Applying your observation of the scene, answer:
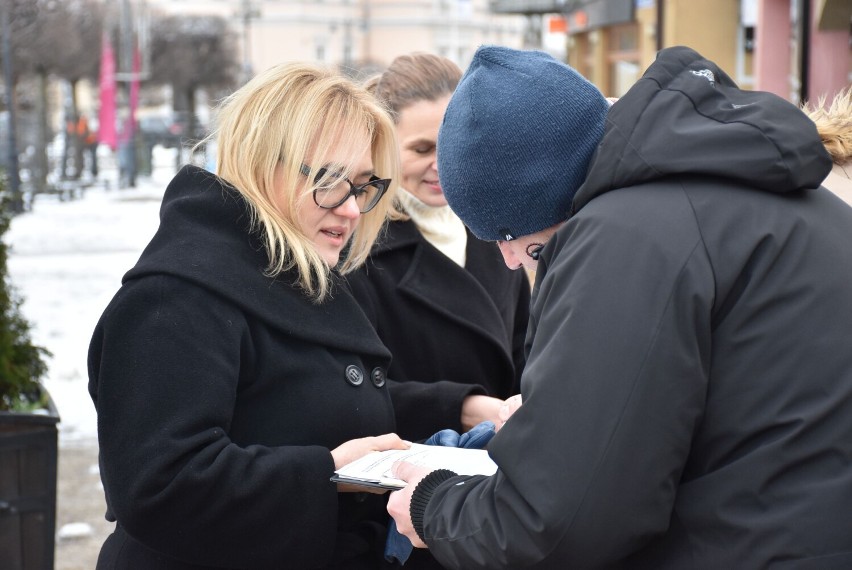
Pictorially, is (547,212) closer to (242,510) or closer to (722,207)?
(722,207)

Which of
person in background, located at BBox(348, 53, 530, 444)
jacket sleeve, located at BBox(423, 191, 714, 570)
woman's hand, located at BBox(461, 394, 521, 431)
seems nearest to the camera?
jacket sleeve, located at BBox(423, 191, 714, 570)

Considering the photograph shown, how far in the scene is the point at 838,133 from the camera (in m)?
1.92

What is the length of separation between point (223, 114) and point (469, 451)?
911mm

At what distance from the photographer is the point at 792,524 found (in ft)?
4.76

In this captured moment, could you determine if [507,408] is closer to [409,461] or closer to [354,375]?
[354,375]

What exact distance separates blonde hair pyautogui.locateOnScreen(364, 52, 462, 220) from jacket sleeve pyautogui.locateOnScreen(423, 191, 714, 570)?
1.74 m

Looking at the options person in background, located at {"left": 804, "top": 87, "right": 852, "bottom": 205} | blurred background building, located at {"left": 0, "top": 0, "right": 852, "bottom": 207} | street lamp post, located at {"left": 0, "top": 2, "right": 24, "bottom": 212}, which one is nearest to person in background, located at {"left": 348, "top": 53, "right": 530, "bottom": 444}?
blurred background building, located at {"left": 0, "top": 0, "right": 852, "bottom": 207}

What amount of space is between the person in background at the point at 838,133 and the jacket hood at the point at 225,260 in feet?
3.41

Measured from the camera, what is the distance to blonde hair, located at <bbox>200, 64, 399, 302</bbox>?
2250 millimetres

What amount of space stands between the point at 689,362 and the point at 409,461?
0.69 m

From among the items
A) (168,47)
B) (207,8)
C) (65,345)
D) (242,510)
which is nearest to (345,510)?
(242,510)

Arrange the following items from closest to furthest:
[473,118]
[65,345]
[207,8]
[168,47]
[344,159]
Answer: [473,118]
[344,159]
[65,345]
[168,47]
[207,8]

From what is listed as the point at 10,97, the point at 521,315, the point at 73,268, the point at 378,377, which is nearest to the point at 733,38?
the point at 73,268

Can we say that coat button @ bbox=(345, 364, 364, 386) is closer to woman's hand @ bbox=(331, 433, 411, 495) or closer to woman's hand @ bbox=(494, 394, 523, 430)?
woman's hand @ bbox=(331, 433, 411, 495)
